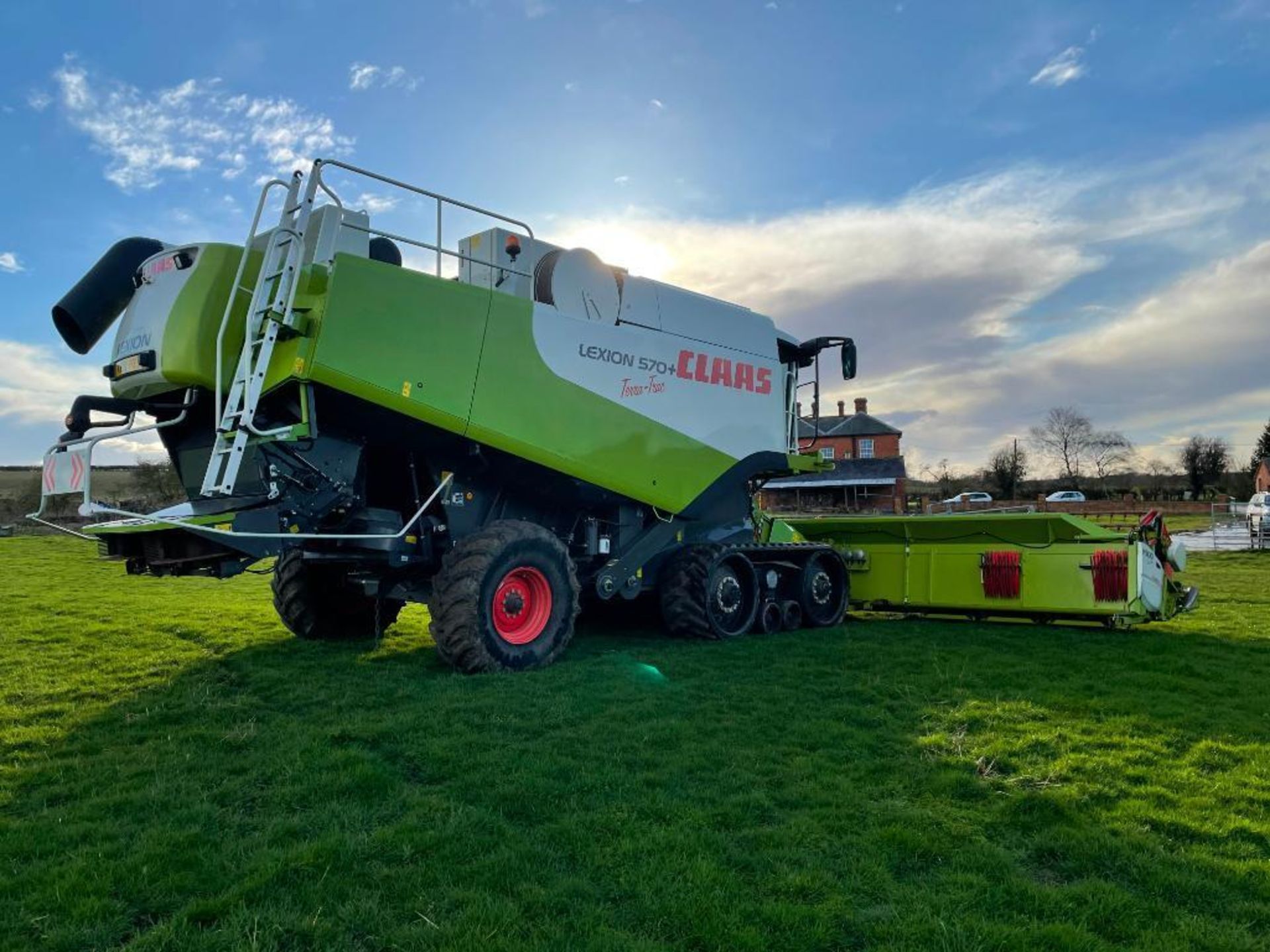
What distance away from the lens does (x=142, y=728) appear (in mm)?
5820

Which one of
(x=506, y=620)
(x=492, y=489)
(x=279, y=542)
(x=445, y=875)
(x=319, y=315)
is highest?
(x=319, y=315)

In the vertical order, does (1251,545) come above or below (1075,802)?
above

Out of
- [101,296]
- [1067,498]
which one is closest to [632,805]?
[101,296]

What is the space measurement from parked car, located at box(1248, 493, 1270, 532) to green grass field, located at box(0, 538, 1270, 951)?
27865 mm

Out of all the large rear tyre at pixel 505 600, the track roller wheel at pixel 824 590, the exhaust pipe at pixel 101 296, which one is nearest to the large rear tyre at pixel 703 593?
the track roller wheel at pixel 824 590

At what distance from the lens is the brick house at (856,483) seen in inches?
2153

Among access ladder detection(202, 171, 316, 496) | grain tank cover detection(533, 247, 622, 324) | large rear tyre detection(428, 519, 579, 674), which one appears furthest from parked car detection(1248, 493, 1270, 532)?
access ladder detection(202, 171, 316, 496)

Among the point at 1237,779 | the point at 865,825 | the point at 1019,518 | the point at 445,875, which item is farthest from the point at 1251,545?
the point at 445,875

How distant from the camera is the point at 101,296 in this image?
7836 millimetres

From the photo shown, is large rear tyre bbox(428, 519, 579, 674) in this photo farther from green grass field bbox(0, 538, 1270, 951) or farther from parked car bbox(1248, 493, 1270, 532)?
parked car bbox(1248, 493, 1270, 532)

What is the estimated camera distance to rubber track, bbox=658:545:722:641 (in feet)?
32.3

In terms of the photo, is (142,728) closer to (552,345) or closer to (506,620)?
(506,620)

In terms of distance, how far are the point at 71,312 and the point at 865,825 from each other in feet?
25.5

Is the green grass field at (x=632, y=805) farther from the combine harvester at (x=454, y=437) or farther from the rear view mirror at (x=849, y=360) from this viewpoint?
the rear view mirror at (x=849, y=360)
